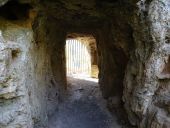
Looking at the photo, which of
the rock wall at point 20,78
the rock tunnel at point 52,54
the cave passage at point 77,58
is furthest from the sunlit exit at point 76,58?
the rock wall at point 20,78

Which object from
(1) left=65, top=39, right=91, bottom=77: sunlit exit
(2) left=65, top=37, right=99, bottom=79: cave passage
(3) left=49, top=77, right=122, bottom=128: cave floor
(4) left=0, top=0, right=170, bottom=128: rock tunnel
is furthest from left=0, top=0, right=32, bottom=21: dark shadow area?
(1) left=65, top=39, right=91, bottom=77: sunlit exit

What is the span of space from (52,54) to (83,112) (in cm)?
179

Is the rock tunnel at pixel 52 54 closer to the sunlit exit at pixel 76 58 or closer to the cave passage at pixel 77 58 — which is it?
the cave passage at pixel 77 58

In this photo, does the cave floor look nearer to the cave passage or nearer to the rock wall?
the rock wall

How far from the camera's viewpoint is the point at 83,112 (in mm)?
6996

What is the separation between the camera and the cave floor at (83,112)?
6.21 meters

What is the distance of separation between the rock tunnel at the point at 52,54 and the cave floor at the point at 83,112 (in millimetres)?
272

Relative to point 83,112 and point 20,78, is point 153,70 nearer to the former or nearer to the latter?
point 20,78

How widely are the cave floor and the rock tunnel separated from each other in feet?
0.89

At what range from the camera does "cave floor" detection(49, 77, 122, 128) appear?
6211 mm

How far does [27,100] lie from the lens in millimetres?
4082

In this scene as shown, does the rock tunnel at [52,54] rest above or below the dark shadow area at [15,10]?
below

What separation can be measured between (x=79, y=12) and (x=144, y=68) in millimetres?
2273

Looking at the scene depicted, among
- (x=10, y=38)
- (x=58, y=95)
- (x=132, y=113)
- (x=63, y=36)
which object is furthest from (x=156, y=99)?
(x=63, y=36)
